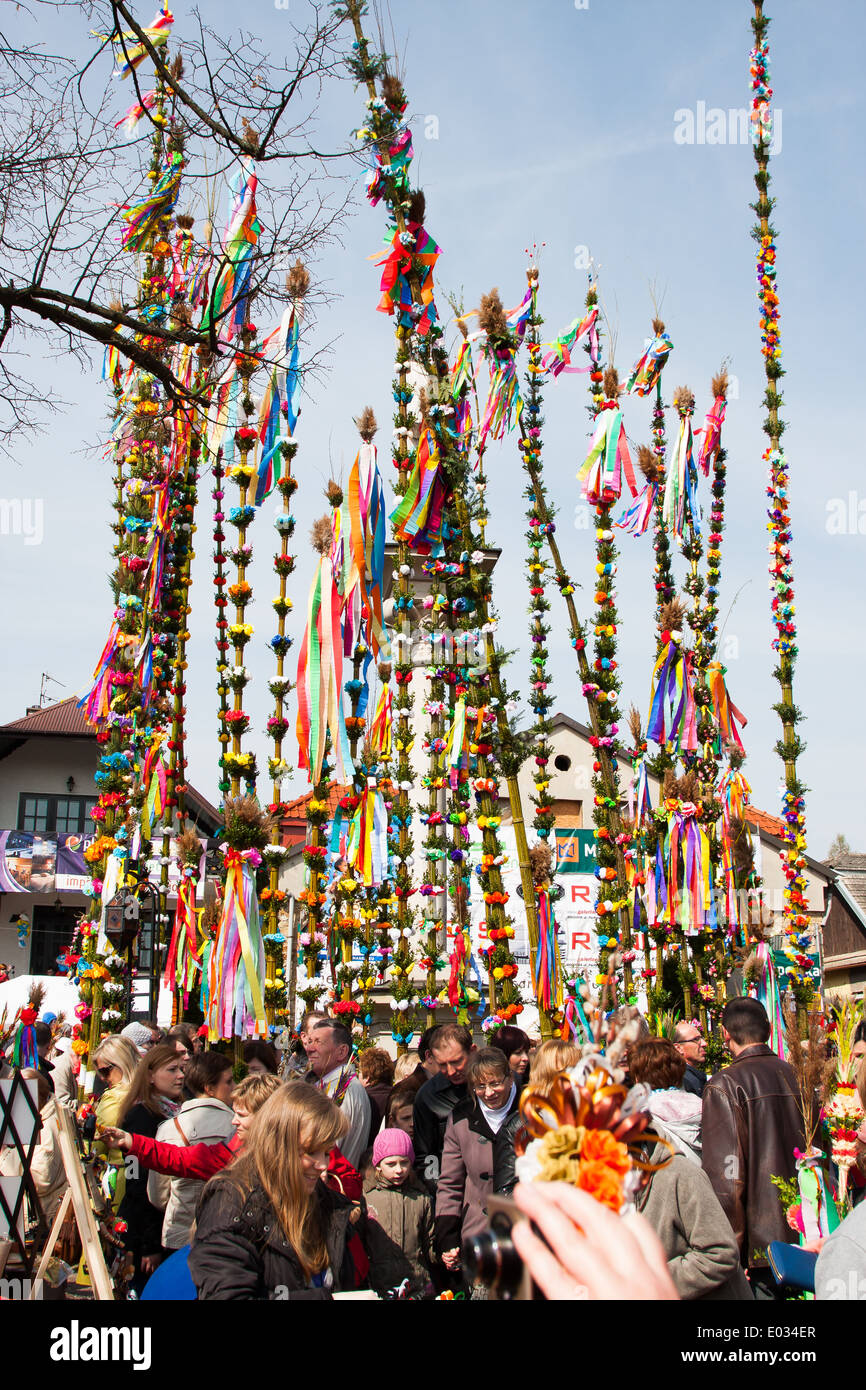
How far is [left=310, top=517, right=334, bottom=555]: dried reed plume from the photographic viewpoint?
31.2 ft

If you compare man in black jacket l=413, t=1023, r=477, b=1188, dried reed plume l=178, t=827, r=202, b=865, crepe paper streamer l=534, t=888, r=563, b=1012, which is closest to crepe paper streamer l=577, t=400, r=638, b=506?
crepe paper streamer l=534, t=888, r=563, b=1012

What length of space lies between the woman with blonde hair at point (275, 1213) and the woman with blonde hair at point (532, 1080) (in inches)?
45.8

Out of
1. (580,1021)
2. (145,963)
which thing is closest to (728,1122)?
(580,1021)

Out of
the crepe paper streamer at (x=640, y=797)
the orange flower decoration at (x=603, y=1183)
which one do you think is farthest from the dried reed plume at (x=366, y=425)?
the orange flower decoration at (x=603, y=1183)

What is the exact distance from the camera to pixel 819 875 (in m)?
35.9

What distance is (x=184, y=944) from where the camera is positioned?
1051 cm

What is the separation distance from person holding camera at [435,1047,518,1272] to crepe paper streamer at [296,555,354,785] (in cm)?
414

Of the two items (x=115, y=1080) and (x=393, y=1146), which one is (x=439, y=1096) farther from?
(x=115, y=1080)

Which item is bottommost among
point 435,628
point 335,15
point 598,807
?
point 598,807

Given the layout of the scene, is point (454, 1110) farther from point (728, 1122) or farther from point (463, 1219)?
point (728, 1122)

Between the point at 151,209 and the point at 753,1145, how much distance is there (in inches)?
275

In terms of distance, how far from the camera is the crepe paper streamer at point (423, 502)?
8430 millimetres
